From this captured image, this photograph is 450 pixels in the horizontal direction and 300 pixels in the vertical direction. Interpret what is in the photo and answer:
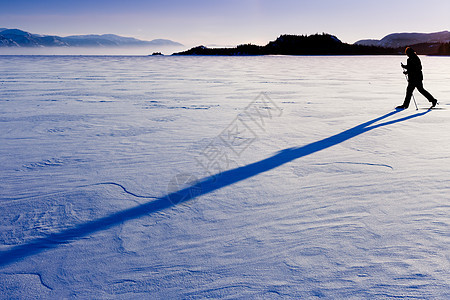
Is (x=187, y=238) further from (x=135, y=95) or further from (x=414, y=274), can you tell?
(x=135, y=95)

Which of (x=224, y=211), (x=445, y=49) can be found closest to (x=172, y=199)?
(x=224, y=211)

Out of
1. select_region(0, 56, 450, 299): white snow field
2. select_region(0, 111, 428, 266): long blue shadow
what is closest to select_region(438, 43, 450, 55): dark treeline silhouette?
select_region(0, 56, 450, 299): white snow field

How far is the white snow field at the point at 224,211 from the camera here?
1.84 metres

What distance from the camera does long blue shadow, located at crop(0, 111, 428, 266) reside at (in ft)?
7.11

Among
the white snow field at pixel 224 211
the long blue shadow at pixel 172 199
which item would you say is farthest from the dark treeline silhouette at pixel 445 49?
the long blue shadow at pixel 172 199

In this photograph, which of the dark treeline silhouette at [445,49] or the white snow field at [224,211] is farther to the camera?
the dark treeline silhouette at [445,49]

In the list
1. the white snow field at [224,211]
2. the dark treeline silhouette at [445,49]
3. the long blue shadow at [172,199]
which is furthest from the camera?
the dark treeline silhouette at [445,49]

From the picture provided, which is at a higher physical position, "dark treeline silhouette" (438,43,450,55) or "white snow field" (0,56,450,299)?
"dark treeline silhouette" (438,43,450,55)

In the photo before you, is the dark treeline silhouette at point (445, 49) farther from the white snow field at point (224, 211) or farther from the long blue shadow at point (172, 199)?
the long blue shadow at point (172, 199)

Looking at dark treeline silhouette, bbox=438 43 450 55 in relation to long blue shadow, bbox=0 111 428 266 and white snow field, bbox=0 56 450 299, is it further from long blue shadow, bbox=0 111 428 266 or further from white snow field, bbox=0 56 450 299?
long blue shadow, bbox=0 111 428 266

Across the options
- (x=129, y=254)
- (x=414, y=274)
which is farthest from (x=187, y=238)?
(x=414, y=274)

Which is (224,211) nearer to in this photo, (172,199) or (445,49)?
(172,199)

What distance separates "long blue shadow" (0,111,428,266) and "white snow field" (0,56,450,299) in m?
0.01

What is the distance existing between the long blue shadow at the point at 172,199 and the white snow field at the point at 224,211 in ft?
0.04
